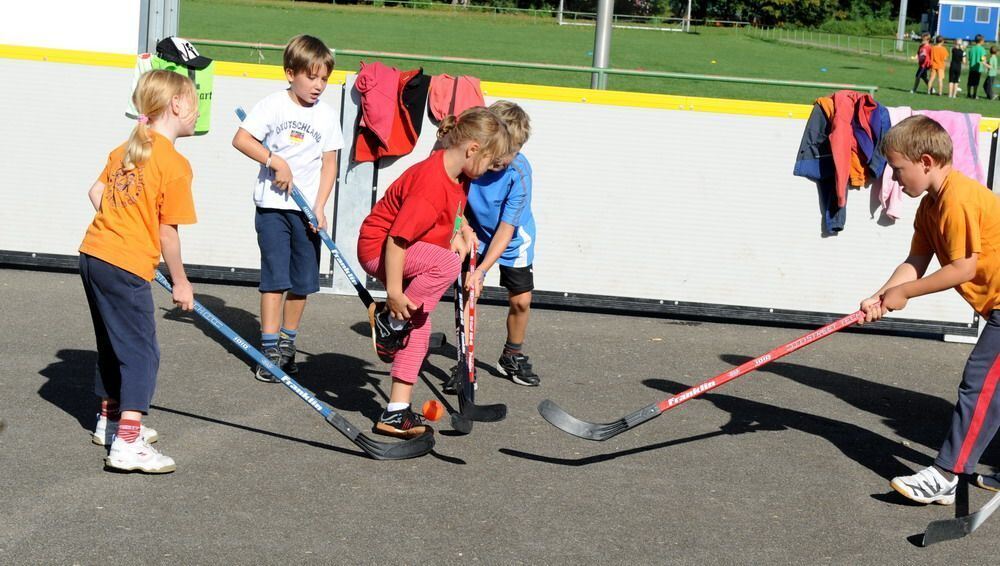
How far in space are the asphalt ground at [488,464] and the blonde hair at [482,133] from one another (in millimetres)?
1321

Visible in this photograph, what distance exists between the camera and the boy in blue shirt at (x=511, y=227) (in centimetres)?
579

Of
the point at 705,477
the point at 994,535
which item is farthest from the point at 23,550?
the point at 994,535


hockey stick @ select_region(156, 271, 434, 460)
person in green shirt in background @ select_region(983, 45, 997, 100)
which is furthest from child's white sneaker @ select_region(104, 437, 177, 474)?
person in green shirt in background @ select_region(983, 45, 997, 100)

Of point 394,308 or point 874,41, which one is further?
point 874,41

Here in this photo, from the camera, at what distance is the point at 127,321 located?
4684mm

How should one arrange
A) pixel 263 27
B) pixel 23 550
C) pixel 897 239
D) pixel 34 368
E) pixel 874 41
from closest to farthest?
pixel 23 550 → pixel 34 368 → pixel 897 239 → pixel 263 27 → pixel 874 41

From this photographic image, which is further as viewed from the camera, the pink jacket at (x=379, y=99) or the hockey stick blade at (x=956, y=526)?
the pink jacket at (x=379, y=99)

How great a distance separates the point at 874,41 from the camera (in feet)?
181

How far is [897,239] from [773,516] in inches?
156

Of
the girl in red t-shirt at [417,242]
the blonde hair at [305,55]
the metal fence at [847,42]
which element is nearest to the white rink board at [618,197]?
the blonde hair at [305,55]

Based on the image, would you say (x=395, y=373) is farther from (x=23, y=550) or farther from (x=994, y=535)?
(x=994, y=535)

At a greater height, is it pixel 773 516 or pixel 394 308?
pixel 394 308

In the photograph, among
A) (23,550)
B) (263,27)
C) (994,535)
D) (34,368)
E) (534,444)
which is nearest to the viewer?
(23,550)

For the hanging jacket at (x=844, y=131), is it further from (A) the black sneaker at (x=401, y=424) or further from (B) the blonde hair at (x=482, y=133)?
(A) the black sneaker at (x=401, y=424)
